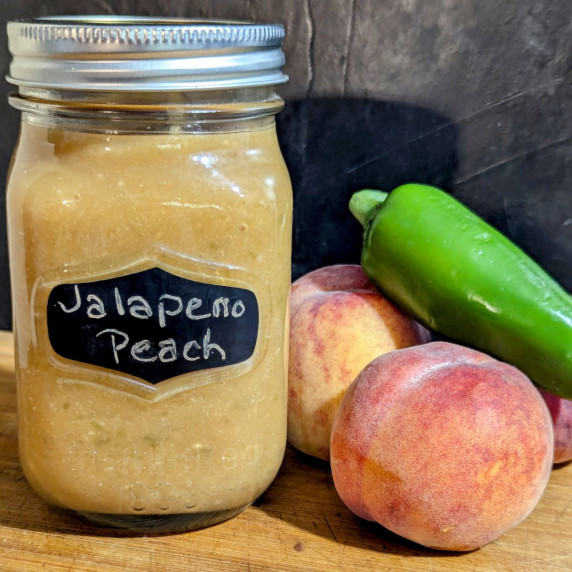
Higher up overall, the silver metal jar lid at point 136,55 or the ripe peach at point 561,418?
the silver metal jar lid at point 136,55

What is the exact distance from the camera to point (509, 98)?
36.7 inches

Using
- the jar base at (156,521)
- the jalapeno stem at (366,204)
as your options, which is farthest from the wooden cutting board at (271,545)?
the jalapeno stem at (366,204)

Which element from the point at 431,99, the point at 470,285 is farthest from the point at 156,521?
the point at 431,99

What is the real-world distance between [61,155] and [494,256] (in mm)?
416

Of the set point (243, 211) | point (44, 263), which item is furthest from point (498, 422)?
point (44, 263)

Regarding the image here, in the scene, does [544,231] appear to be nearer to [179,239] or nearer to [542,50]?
[542,50]

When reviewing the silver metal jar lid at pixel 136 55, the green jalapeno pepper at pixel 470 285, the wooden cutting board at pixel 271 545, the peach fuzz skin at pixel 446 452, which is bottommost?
the wooden cutting board at pixel 271 545

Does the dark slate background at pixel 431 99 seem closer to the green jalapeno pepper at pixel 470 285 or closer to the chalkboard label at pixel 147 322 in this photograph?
the green jalapeno pepper at pixel 470 285

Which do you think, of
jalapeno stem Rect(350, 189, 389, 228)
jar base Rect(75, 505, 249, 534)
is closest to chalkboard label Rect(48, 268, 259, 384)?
jar base Rect(75, 505, 249, 534)

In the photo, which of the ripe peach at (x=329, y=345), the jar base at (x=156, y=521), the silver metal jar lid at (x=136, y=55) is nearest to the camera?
the silver metal jar lid at (x=136, y=55)

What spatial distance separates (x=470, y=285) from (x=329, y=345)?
0.49 feet

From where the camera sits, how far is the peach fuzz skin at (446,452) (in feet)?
2.22

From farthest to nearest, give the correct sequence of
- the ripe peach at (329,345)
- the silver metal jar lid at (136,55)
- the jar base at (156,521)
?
1. the ripe peach at (329,345)
2. the jar base at (156,521)
3. the silver metal jar lid at (136,55)

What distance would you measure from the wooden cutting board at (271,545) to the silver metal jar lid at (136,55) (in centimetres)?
38
